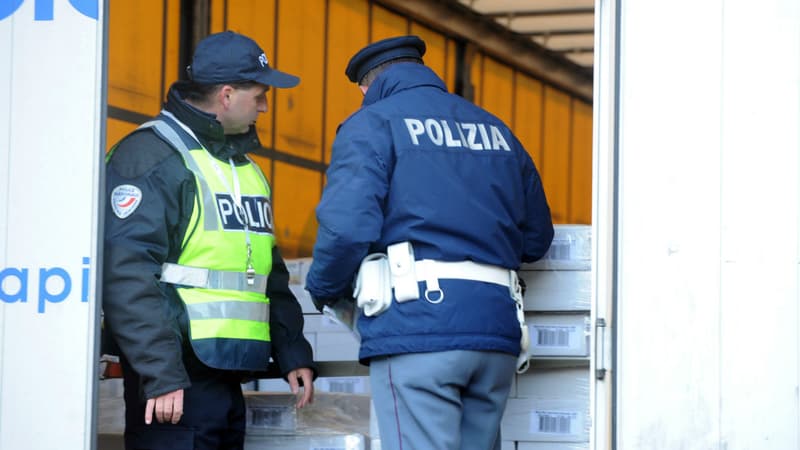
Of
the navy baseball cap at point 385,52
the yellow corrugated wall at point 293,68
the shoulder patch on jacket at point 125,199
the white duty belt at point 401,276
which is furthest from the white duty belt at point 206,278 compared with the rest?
the yellow corrugated wall at point 293,68

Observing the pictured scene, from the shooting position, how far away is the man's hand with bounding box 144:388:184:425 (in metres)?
4.34

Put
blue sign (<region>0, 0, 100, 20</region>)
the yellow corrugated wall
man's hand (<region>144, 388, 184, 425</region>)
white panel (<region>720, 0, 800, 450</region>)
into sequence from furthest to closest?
the yellow corrugated wall < man's hand (<region>144, 388, 184, 425</region>) < blue sign (<region>0, 0, 100, 20</region>) < white panel (<region>720, 0, 800, 450</region>)

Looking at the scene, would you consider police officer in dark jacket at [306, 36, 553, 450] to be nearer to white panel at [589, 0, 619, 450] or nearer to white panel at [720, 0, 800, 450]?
white panel at [589, 0, 619, 450]

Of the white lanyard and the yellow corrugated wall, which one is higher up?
the yellow corrugated wall

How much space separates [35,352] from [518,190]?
5.15 feet

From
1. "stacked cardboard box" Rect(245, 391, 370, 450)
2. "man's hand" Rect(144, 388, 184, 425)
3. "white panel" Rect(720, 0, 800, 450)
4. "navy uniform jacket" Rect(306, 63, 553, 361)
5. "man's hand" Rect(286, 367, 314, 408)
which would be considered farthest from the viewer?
"man's hand" Rect(286, 367, 314, 408)

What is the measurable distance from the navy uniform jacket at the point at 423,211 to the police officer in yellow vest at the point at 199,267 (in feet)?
1.71

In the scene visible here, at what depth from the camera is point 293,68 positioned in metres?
8.98

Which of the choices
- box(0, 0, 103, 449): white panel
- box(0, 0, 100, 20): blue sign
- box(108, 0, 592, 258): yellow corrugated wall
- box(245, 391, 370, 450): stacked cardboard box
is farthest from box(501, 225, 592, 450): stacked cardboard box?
box(108, 0, 592, 258): yellow corrugated wall

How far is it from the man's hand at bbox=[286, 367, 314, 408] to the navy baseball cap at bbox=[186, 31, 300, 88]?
102cm

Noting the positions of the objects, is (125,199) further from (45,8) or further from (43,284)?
(45,8)

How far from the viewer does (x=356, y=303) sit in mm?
4348

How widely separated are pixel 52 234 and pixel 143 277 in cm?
35

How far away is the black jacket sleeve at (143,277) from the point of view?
4.34 m
